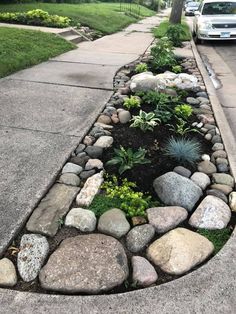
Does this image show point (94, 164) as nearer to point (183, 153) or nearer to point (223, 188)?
point (183, 153)

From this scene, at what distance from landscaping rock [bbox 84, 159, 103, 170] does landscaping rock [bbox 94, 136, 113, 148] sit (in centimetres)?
39

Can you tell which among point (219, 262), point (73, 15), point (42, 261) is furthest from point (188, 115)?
point (73, 15)

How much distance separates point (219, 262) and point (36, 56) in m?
6.68

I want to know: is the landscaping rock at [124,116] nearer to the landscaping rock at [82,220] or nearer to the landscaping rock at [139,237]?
the landscaping rock at [82,220]

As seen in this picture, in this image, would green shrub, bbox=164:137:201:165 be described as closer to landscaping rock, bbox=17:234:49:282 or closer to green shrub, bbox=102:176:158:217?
green shrub, bbox=102:176:158:217

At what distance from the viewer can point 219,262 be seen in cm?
253

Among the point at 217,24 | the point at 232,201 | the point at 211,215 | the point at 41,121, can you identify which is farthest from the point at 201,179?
the point at 217,24

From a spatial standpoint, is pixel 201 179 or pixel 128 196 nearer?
pixel 128 196

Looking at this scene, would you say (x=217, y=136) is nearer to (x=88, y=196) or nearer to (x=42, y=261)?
(x=88, y=196)

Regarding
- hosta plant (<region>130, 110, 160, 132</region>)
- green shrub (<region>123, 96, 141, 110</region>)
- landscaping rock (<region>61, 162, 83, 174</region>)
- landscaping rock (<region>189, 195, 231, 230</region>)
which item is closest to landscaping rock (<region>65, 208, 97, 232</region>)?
landscaping rock (<region>61, 162, 83, 174</region>)

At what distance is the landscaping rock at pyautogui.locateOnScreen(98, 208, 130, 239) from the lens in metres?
2.77

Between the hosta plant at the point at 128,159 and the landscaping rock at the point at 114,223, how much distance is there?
2.20 feet

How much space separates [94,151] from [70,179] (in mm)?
622

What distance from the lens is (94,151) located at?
12.9 ft
